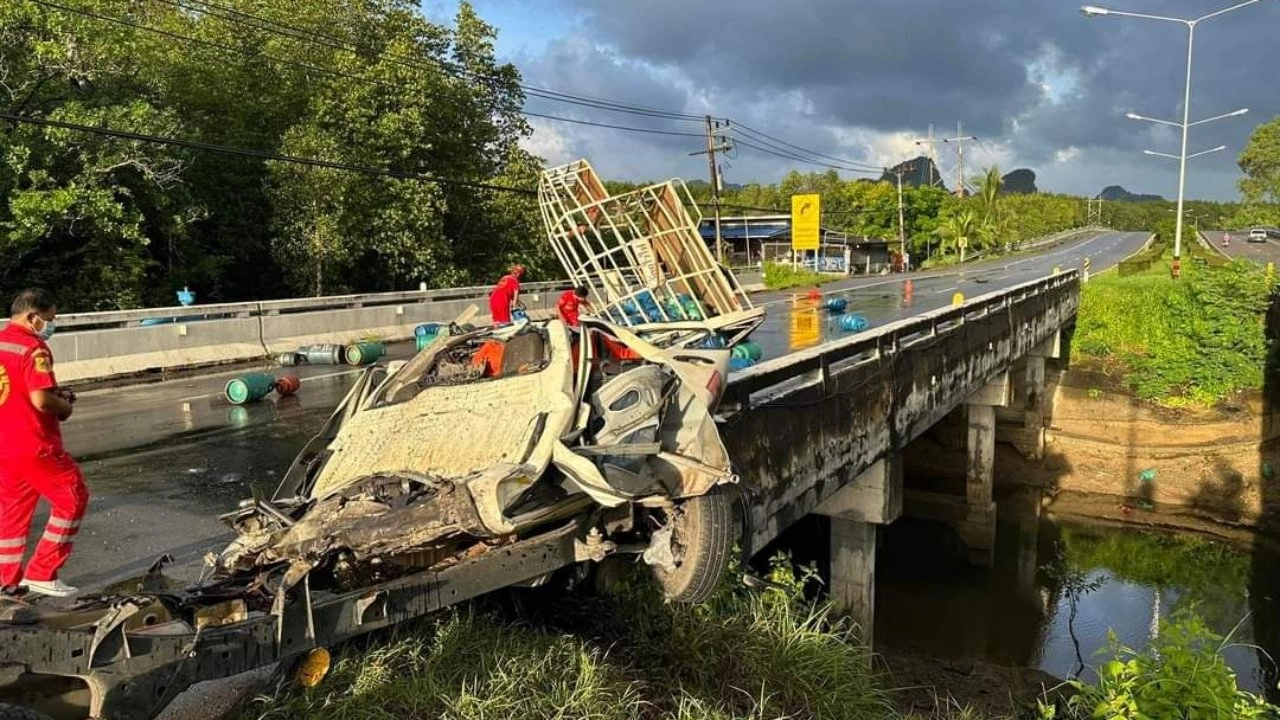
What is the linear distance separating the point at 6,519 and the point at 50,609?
166 centimetres

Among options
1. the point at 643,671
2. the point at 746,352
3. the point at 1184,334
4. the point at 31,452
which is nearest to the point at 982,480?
the point at 746,352

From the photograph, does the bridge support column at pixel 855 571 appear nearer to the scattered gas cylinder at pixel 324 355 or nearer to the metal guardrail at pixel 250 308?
the scattered gas cylinder at pixel 324 355

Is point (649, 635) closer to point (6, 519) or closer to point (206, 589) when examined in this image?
point (206, 589)

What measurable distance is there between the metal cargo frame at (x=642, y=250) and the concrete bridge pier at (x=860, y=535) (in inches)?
135

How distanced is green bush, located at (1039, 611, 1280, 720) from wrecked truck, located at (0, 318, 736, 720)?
8.36ft

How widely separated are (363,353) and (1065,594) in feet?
42.8

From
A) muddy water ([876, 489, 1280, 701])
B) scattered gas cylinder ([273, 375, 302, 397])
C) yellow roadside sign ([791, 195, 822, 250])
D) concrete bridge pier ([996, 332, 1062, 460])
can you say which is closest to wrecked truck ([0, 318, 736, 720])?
scattered gas cylinder ([273, 375, 302, 397])

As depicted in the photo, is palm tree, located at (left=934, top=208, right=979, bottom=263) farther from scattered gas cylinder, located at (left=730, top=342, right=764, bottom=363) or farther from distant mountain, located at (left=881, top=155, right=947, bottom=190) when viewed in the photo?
scattered gas cylinder, located at (left=730, top=342, right=764, bottom=363)

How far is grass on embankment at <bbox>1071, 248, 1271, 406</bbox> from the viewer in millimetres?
21359

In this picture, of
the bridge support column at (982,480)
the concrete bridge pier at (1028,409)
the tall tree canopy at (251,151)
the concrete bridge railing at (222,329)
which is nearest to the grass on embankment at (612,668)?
the bridge support column at (982,480)

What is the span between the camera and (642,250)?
1244 cm

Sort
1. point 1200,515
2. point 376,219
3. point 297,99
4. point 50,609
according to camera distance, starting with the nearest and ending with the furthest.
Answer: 1. point 50,609
2. point 1200,515
3. point 376,219
4. point 297,99

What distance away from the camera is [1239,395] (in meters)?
20.9

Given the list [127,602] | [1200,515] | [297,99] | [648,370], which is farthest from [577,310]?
[297,99]
